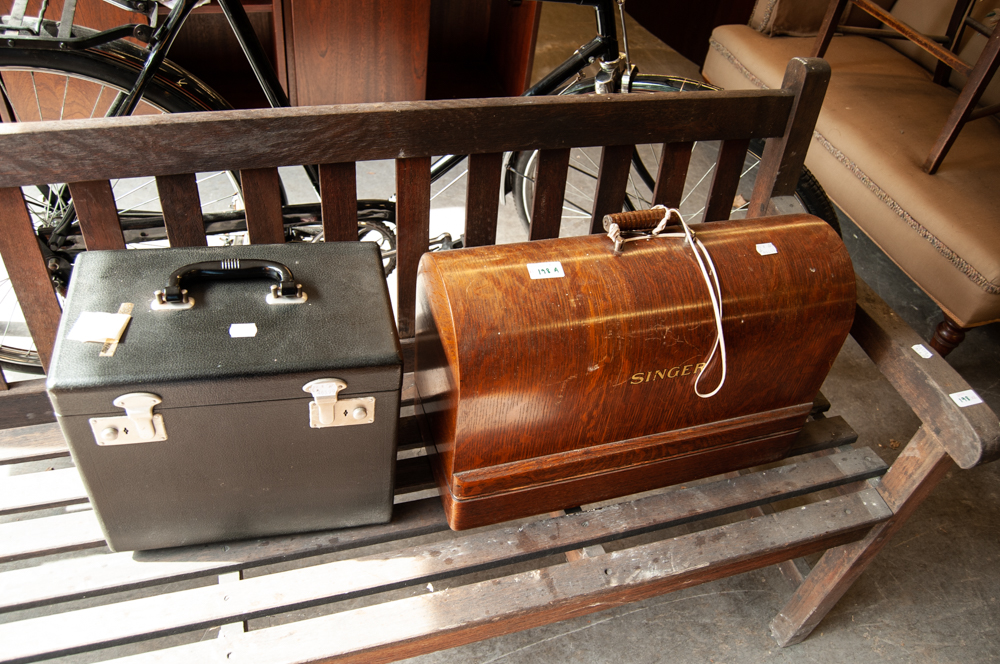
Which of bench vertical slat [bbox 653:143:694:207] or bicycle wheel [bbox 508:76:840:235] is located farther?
bicycle wheel [bbox 508:76:840:235]

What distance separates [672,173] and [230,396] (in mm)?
923

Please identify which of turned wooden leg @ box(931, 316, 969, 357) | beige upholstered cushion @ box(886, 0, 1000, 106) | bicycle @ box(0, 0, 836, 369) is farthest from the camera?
beige upholstered cushion @ box(886, 0, 1000, 106)

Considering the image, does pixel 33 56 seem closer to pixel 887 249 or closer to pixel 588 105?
pixel 588 105

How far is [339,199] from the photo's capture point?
121 centimetres

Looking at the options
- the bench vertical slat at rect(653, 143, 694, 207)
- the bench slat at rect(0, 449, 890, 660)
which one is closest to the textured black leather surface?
the bench slat at rect(0, 449, 890, 660)

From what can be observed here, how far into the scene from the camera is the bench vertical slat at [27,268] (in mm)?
1042

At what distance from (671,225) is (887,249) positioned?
4.92 ft

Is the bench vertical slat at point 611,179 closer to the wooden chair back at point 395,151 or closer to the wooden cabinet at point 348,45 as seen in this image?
the wooden chair back at point 395,151

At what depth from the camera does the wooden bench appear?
3.40 feet

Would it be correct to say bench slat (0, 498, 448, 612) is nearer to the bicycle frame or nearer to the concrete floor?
the concrete floor

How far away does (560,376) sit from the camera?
1.02 m

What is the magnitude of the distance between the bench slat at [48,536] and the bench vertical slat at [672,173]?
114 centimetres

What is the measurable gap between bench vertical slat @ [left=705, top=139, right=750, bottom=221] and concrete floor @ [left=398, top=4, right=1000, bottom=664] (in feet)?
2.84

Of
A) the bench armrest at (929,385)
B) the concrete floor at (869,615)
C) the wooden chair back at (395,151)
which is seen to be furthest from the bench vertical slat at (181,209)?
the bench armrest at (929,385)
